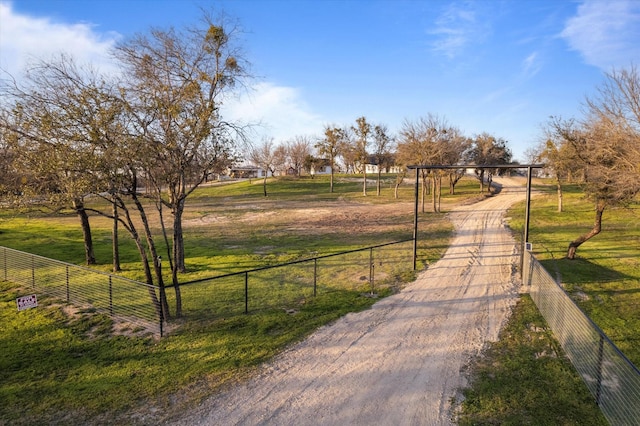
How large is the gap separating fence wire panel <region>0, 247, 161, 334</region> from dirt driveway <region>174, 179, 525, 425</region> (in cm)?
408

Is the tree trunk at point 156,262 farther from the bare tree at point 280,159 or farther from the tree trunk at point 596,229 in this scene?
the bare tree at point 280,159

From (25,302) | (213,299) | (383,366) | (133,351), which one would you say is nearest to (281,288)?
(213,299)

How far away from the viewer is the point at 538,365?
7809 millimetres

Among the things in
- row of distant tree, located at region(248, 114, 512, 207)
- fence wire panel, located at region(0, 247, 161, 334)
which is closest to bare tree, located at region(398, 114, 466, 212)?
row of distant tree, located at region(248, 114, 512, 207)

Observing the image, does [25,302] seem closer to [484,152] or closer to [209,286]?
[209,286]

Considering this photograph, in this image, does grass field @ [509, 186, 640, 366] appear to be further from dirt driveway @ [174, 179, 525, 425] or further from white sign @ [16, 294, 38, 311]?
white sign @ [16, 294, 38, 311]

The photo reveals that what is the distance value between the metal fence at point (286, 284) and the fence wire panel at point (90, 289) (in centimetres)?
99

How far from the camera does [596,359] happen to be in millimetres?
6793

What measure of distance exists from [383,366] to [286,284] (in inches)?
248

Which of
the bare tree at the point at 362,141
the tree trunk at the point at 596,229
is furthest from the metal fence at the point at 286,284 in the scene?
the bare tree at the point at 362,141

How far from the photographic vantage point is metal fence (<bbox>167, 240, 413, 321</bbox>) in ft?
37.1

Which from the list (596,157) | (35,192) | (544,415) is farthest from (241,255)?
(596,157)

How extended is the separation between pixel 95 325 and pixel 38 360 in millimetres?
2038

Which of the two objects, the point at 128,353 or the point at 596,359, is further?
Answer: the point at 128,353
